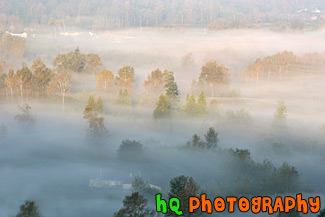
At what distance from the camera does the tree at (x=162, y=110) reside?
3331cm

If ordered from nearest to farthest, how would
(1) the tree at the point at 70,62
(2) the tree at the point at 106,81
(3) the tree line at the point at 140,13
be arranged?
(2) the tree at the point at 106,81, (1) the tree at the point at 70,62, (3) the tree line at the point at 140,13

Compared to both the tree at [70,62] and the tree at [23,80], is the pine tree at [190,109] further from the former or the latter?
the tree at [70,62]

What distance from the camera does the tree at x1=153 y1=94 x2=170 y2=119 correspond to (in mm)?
33312

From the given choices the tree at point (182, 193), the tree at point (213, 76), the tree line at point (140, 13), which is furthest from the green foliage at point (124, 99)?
the tree at point (182, 193)

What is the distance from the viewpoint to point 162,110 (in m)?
33.4

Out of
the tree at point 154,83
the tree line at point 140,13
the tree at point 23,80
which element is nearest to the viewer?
the tree at point 23,80

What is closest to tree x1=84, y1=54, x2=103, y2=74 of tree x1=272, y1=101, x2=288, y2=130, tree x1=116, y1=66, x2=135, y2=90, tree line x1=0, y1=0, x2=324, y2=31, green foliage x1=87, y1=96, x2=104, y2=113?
tree x1=116, y1=66, x2=135, y2=90

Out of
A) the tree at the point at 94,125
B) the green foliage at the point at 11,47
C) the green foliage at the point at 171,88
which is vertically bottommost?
the tree at the point at 94,125

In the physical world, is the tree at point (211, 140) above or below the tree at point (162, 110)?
below

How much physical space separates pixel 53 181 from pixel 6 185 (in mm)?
2164

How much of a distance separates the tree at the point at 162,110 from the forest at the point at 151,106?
97 mm

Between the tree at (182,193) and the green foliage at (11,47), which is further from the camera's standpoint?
the green foliage at (11,47)

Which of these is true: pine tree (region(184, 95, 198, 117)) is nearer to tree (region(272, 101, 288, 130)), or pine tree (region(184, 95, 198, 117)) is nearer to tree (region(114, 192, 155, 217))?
tree (region(272, 101, 288, 130))

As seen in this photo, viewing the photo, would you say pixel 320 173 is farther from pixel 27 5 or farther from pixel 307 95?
pixel 27 5
